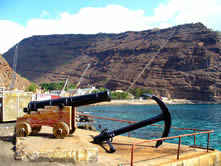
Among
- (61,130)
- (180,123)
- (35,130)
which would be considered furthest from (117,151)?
(180,123)

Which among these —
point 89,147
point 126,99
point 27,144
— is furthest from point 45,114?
point 126,99

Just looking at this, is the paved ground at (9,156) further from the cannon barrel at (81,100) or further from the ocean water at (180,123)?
the ocean water at (180,123)

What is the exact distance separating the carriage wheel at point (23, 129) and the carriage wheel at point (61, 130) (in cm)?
122

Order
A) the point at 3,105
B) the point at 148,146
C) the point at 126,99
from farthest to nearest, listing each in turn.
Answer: the point at 126,99, the point at 3,105, the point at 148,146

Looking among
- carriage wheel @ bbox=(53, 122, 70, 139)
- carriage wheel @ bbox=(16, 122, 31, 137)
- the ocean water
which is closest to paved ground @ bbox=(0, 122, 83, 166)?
carriage wheel @ bbox=(16, 122, 31, 137)

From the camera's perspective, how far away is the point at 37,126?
1168cm

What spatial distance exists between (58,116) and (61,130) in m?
0.59

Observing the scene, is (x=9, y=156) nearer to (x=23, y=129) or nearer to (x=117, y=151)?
(x=23, y=129)

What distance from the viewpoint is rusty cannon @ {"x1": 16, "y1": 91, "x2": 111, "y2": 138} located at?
1104cm

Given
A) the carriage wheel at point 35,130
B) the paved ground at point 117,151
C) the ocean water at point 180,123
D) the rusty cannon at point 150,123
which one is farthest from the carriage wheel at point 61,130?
the ocean water at point 180,123

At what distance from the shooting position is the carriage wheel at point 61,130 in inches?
431

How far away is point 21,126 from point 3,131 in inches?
112

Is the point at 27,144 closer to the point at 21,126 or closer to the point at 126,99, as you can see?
the point at 21,126

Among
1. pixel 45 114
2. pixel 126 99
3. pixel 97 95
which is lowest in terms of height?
pixel 126 99
